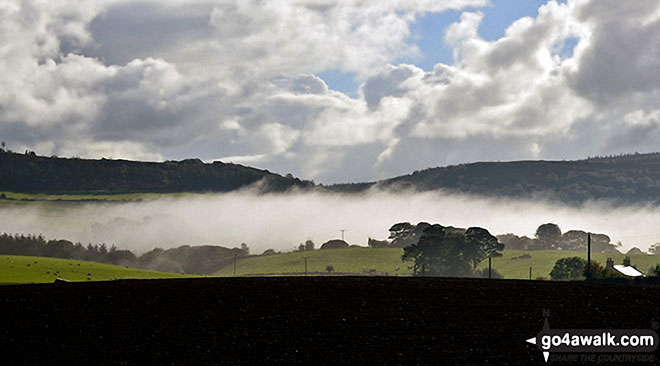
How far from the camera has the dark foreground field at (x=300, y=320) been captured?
38.3 metres

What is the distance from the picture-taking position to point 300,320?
4556 cm

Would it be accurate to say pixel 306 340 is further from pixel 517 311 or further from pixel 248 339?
pixel 517 311

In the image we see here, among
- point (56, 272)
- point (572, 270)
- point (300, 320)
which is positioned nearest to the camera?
point (300, 320)

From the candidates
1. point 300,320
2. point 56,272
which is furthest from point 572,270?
point 300,320

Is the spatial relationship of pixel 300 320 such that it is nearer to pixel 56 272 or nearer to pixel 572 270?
pixel 56 272

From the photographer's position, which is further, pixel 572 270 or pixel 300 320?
pixel 572 270

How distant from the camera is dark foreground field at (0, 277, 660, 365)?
38312 millimetres

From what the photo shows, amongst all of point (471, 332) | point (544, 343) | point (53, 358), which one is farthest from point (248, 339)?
point (544, 343)

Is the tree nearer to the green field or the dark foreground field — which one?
the green field

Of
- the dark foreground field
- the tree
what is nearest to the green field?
the dark foreground field

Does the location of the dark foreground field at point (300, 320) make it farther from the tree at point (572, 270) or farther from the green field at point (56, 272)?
the tree at point (572, 270)

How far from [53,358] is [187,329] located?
808 cm

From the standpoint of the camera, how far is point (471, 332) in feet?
141

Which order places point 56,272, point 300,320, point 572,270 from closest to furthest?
1. point 300,320
2. point 56,272
3. point 572,270
